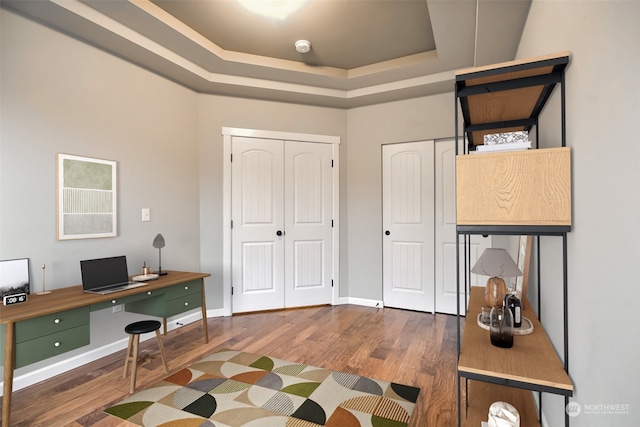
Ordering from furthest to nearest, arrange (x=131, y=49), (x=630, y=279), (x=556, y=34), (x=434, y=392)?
(x=131, y=49) < (x=434, y=392) < (x=556, y=34) < (x=630, y=279)

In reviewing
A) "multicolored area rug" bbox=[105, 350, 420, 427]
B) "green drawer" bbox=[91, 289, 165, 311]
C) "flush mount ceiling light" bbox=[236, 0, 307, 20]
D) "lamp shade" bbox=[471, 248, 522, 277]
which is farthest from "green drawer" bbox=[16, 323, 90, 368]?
"flush mount ceiling light" bbox=[236, 0, 307, 20]

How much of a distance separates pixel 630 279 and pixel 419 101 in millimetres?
3514

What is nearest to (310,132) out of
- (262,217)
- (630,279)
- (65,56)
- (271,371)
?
(262,217)

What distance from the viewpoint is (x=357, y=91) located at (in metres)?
3.99

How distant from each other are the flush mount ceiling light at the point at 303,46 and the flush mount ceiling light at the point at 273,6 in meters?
0.38

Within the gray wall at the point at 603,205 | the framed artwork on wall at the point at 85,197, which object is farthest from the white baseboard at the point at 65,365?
the gray wall at the point at 603,205

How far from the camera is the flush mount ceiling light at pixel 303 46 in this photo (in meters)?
3.10

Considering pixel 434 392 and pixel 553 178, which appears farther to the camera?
pixel 434 392

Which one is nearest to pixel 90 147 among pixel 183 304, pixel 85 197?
pixel 85 197

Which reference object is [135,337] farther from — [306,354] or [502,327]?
[502,327]

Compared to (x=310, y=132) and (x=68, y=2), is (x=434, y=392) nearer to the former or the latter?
(x=310, y=132)

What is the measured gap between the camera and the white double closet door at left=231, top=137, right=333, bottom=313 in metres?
3.93

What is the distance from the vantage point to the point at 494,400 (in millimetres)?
1854

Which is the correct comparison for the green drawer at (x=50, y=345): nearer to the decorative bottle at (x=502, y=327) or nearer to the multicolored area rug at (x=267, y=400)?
the multicolored area rug at (x=267, y=400)
